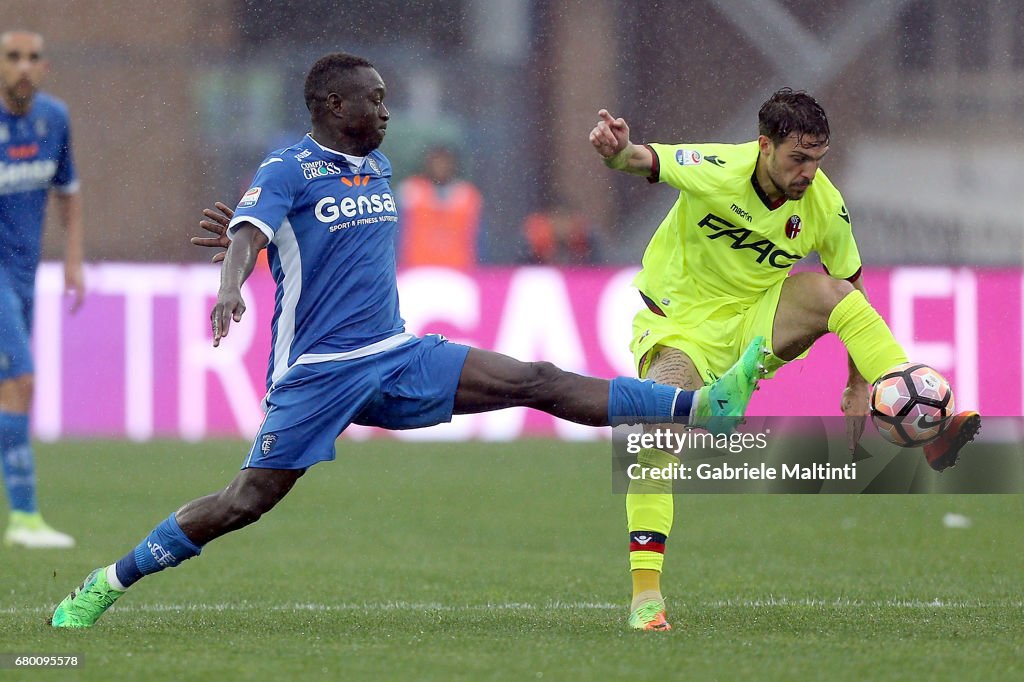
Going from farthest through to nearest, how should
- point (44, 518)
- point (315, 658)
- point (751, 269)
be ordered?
point (44, 518), point (751, 269), point (315, 658)

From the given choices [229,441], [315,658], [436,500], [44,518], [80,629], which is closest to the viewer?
[315,658]

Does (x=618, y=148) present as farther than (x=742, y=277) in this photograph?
No

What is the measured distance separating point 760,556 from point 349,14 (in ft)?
22.1

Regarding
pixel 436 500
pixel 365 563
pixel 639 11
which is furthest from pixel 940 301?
pixel 365 563

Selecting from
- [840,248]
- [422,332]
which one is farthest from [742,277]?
[422,332]

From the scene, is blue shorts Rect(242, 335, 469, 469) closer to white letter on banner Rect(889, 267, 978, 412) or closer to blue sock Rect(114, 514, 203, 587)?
blue sock Rect(114, 514, 203, 587)

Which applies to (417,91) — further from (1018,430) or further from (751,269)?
(751,269)

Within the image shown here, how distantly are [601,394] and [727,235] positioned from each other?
3.57 ft

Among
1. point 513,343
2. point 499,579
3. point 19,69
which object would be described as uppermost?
point 19,69

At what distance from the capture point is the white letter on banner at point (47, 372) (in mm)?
11883

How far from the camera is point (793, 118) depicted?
19.3 feet

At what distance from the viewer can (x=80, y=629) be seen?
5.57 meters

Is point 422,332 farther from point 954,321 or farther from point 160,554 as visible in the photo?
point 160,554
